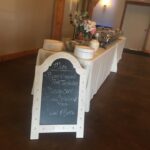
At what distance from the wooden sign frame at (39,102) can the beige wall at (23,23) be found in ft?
8.90

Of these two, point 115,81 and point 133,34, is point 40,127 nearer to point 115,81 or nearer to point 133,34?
point 115,81

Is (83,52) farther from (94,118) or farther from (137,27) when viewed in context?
(137,27)

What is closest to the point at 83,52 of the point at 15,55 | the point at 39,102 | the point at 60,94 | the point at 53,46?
the point at 53,46

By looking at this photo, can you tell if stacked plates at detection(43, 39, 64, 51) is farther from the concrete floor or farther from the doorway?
the doorway

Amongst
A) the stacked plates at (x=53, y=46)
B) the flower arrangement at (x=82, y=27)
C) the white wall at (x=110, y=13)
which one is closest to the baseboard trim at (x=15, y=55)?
the flower arrangement at (x=82, y=27)

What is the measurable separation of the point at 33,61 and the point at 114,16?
5.53 meters

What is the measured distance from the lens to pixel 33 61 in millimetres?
5152

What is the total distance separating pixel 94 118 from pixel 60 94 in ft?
2.55

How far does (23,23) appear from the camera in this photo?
202 inches

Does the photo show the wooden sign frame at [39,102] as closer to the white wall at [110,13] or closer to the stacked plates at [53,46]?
the stacked plates at [53,46]

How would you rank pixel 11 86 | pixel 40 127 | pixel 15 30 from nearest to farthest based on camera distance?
1. pixel 40 127
2. pixel 11 86
3. pixel 15 30

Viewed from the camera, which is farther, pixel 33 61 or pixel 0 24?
pixel 33 61

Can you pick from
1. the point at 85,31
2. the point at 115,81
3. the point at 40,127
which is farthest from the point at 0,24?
the point at 40,127

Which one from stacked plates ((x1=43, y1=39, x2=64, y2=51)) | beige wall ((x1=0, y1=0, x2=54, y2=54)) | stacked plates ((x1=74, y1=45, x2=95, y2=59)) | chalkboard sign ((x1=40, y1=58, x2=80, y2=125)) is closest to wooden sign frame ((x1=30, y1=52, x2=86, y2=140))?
chalkboard sign ((x1=40, y1=58, x2=80, y2=125))
